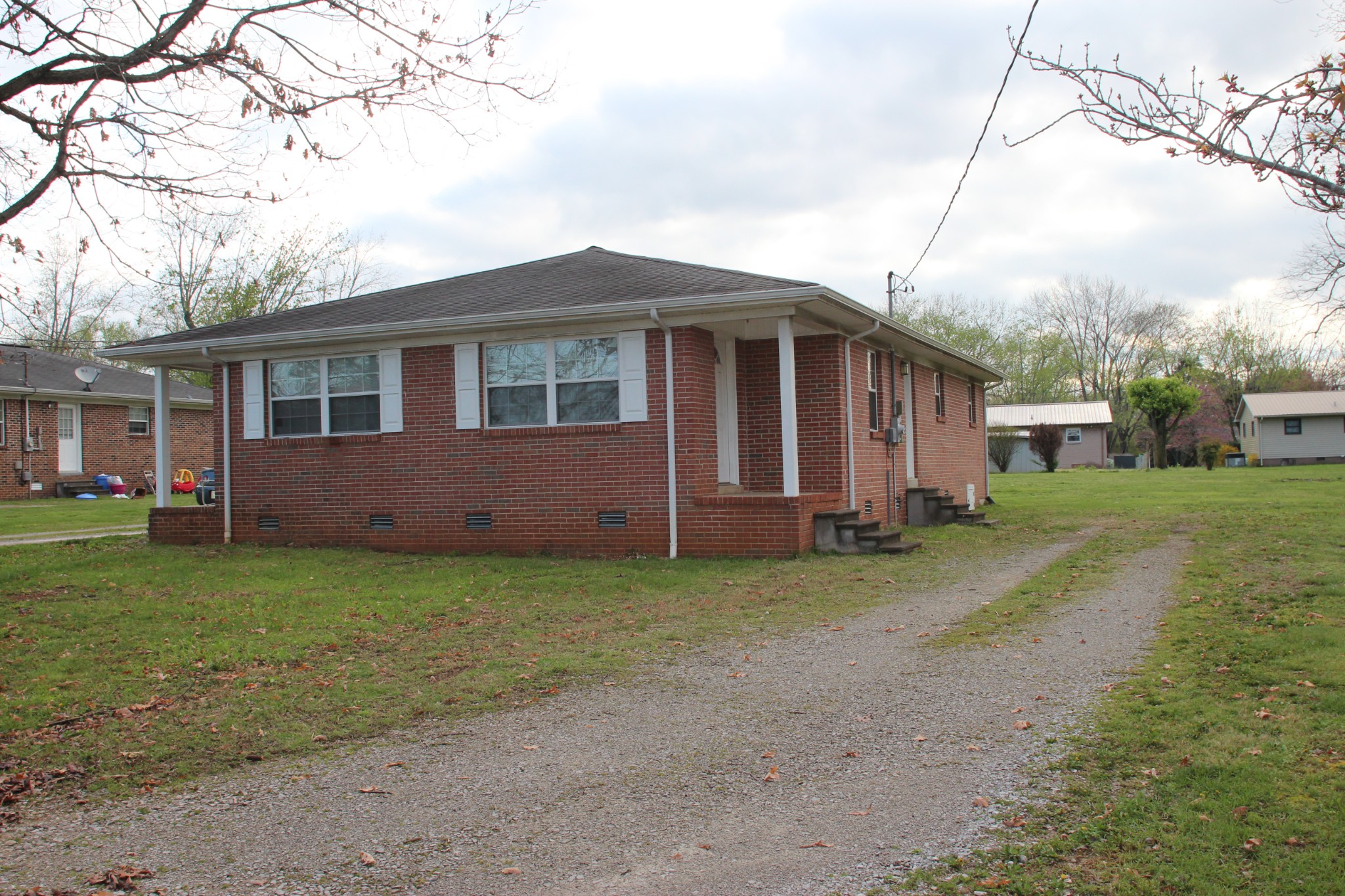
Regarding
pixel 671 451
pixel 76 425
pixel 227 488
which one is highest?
pixel 76 425

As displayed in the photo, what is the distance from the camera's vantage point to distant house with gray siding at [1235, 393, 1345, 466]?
44.4 m

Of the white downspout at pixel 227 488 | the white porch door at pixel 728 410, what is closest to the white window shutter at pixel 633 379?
the white porch door at pixel 728 410

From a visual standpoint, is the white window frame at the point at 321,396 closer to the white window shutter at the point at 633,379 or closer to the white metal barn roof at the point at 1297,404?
the white window shutter at the point at 633,379

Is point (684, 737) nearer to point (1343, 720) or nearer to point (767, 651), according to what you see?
point (767, 651)

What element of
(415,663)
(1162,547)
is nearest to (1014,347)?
(1162,547)

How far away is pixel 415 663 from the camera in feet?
22.0

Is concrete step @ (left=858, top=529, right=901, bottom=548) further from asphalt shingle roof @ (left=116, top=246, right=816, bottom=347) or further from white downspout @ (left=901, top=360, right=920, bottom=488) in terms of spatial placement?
white downspout @ (left=901, top=360, right=920, bottom=488)

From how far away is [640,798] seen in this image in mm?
4121

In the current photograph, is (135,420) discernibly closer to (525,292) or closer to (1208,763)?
(525,292)

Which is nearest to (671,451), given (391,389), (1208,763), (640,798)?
(391,389)

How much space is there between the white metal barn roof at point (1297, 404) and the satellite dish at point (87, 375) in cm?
4646

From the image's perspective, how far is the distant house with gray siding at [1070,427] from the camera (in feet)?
160

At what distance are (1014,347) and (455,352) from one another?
50.0 m

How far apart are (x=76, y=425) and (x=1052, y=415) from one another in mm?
42944
